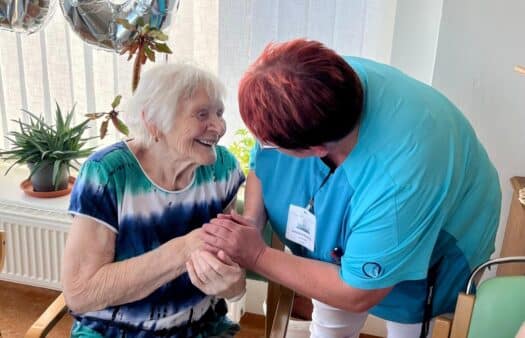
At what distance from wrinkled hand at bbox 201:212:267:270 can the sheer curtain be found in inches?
29.3

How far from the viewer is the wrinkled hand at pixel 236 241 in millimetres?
1431

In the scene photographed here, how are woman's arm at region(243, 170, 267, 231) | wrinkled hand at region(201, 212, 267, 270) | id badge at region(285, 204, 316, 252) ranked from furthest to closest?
1. woman's arm at region(243, 170, 267, 231)
2. id badge at region(285, 204, 316, 252)
3. wrinkled hand at region(201, 212, 267, 270)

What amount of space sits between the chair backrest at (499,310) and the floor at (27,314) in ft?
4.59

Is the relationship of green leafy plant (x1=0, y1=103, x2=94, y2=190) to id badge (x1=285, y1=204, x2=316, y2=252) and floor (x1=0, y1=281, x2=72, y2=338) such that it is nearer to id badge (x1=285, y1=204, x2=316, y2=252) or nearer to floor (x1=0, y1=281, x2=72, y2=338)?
floor (x1=0, y1=281, x2=72, y2=338)

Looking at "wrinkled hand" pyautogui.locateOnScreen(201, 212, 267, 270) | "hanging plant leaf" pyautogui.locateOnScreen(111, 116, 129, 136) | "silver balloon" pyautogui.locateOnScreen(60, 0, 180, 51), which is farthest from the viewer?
"hanging plant leaf" pyautogui.locateOnScreen(111, 116, 129, 136)

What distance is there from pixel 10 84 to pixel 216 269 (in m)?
1.92

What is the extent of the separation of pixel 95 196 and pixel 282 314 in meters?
0.71

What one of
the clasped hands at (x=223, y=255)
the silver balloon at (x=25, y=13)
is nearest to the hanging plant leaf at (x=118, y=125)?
the silver balloon at (x=25, y=13)

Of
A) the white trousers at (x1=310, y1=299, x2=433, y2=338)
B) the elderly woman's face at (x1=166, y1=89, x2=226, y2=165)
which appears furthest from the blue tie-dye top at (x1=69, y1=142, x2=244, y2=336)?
the white trousers at (x1=310, y1=299, x2=433, y2=338)

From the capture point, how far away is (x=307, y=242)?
1.57 m

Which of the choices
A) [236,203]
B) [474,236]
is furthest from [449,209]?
[236,203]

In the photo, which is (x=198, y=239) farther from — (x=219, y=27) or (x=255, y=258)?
(x=219, y=27)

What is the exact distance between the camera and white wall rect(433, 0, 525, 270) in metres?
2.00

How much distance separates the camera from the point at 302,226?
1.56 metres
